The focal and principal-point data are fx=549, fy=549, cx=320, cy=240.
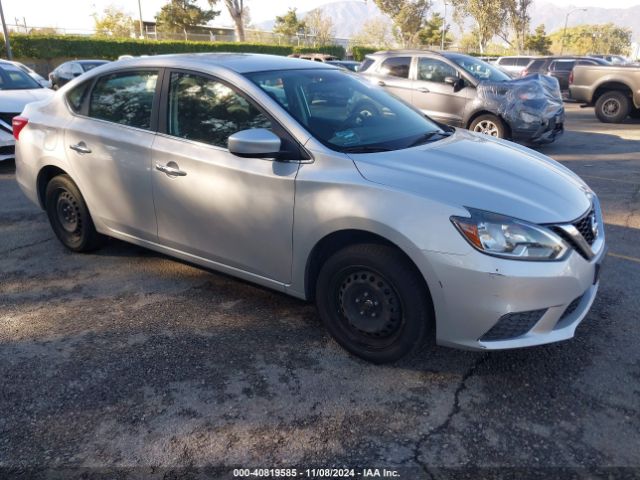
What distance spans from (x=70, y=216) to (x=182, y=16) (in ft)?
170

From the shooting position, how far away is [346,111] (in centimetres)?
365

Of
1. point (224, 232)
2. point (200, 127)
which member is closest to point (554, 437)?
point (224, 232)

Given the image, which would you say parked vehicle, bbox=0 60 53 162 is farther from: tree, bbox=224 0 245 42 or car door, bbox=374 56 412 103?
tree, bbox=224 0 245 42

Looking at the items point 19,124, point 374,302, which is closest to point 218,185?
point 374,302

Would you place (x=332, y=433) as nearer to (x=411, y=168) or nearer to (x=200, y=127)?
(x=411, y=168)

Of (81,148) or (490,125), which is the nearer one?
(81,148)

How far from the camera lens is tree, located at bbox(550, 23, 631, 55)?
98188 mm

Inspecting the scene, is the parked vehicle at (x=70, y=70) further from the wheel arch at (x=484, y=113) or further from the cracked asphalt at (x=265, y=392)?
the cracked asphalt at (x=265, y=392)

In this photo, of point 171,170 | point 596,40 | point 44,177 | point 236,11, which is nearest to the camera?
point 171,170

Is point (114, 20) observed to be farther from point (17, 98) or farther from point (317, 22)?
point (17, 98)

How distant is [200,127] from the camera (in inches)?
142

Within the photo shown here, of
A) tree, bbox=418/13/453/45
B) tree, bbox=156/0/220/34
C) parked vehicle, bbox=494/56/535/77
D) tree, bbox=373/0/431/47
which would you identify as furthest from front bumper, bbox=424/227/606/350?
tree, bbox=418/13/453/45

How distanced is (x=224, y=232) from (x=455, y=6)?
65342mm

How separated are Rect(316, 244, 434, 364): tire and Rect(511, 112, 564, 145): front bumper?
710 centimetres
